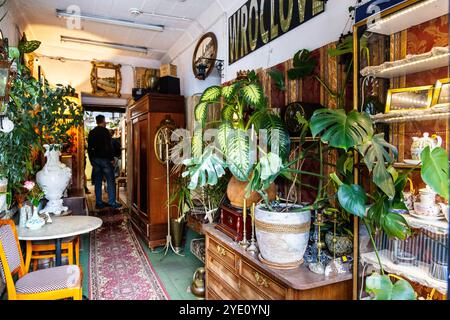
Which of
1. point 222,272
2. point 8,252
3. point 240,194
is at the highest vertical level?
point 240,194

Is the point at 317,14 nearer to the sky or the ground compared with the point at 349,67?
nearer to the sky

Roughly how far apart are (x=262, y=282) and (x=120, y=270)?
7.24 ft

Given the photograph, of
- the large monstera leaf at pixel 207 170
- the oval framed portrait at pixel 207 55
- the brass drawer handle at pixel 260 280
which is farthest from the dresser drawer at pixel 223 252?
the oval framed portrait at pixel 207 55

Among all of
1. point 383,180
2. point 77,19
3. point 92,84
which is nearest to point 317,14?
point 383,180

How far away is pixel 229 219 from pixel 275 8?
6.24 feet

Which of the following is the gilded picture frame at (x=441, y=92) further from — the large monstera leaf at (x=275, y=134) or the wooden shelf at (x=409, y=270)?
the large monstera leaf at (x=275, y=134)

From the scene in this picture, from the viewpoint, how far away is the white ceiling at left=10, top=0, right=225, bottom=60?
12.6 ft

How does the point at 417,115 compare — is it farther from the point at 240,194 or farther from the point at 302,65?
the point at 240,194

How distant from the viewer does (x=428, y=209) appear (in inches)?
54.6

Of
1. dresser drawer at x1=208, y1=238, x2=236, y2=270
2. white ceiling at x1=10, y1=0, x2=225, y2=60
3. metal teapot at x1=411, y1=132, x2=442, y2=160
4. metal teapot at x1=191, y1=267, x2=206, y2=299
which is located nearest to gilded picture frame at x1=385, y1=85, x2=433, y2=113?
metal teapot at x1=411, y1=132, x2=442, y2=160

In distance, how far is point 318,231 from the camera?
1.87 meters

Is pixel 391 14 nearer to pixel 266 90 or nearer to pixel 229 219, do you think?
pixel 266 90

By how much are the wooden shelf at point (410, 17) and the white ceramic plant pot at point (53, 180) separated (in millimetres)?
3349

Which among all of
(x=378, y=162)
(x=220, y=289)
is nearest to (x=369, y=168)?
(x=378, y=162)
